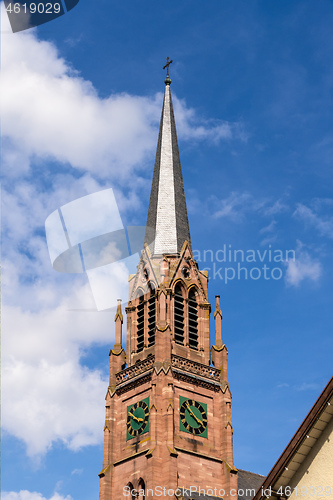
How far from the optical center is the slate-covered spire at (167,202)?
220 ft

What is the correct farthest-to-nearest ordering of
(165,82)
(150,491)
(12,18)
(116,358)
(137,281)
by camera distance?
(165,82) → (137,281) → (116,358) → (150,491) → (12,18)

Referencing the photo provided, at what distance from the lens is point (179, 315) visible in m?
62.1

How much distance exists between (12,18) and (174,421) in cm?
3891

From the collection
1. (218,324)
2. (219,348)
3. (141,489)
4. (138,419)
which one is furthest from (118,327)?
(141,489)

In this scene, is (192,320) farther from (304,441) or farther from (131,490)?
(304,441)

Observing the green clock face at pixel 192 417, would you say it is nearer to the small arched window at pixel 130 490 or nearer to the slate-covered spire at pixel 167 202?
the small arched window at pixel 130 490

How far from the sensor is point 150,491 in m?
52.2

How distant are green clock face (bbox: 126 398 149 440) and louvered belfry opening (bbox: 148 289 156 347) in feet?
17.0

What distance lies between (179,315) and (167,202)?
37.8ft

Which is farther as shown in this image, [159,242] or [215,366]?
[159,242]

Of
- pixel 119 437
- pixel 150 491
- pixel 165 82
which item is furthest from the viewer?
pixel 165 82

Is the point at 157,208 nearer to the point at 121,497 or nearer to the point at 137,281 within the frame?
the point at 137,281

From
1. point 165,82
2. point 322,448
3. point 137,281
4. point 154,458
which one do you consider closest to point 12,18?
point 322,448

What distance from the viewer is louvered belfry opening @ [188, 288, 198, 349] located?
203 feet
